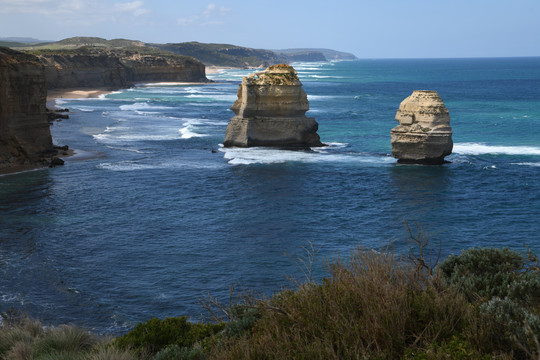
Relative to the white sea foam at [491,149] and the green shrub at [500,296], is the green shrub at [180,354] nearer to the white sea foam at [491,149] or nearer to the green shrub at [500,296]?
the green shrub at [500,296]

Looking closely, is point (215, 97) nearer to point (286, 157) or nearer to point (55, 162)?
point (286, 157)

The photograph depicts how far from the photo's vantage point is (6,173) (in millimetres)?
38281

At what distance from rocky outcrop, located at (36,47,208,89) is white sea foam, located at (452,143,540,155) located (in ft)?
253

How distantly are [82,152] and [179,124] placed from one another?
21066 millimetres

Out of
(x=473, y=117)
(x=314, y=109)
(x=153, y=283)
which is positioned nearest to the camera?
(x=153, y=283)

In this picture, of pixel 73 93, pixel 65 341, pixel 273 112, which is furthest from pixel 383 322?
pixel 73 93

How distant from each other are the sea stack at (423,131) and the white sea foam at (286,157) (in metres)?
2.73

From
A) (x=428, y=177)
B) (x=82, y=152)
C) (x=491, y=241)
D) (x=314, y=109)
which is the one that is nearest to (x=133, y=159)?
(x=82, y=152)

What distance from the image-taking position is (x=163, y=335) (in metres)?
12.7

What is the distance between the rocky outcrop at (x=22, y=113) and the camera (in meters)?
39.8

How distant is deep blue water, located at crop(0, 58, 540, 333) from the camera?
2014 cm

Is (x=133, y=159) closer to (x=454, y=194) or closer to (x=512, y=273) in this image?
(x=454, y=194)

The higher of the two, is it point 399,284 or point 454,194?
point 399,284

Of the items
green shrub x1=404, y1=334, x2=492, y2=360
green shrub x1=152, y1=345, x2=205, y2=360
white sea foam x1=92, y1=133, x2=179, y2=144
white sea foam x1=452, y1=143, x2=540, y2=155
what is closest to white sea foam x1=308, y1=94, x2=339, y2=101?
white sea foam x1=92, y1=133, x2=179, y2=144
